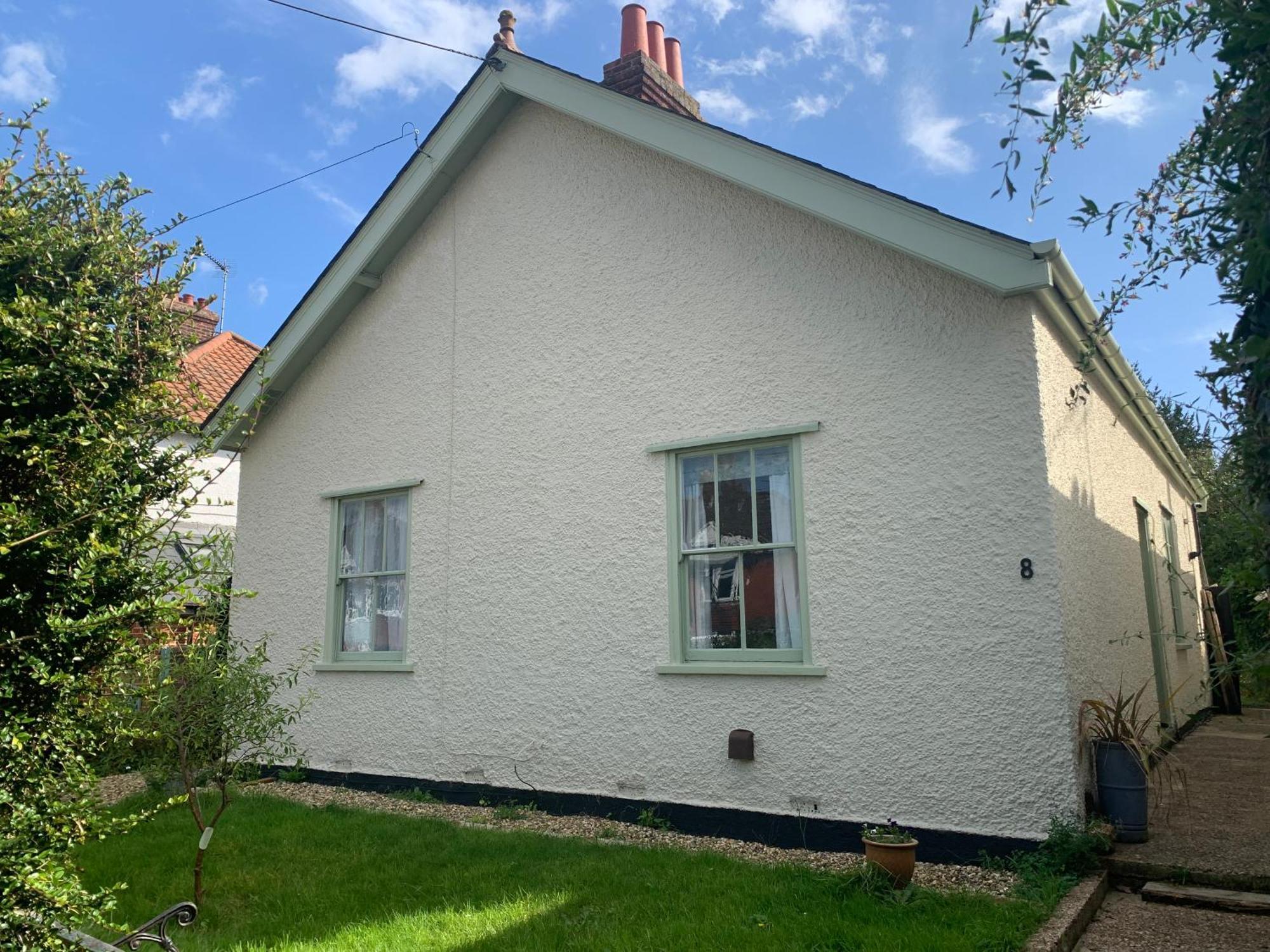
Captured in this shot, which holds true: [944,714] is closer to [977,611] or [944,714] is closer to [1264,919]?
[977,611]

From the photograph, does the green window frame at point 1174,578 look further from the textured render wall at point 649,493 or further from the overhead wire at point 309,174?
the overhead wire at point 309,174

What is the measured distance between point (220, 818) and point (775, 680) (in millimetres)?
4596

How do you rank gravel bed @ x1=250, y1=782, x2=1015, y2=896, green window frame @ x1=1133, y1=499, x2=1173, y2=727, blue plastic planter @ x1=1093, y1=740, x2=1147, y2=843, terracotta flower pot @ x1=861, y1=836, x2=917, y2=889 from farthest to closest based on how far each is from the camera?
1. green window frame @ x1=1133, y1=499, x2=1173, y2=727
2. blue plastic planter @ x1=1093, y1=740, x2=1147, y2=843
3. gravel bed @ x1=250, y1=782, x2=1015, y2=896
4. terracotta flower pot @ x1=861, y1=836, x2=917, y2=889

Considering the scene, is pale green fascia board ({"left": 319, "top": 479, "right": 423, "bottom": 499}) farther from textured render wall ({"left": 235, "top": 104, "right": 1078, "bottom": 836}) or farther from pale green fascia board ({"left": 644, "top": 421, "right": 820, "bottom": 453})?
pale green fascia board ({"left": 644, "top": 421, "right": 820, "bottom": 453})

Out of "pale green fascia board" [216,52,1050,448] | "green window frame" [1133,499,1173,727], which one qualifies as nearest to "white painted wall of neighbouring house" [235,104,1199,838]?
"pale green fascia board" [216,52,1050,448]

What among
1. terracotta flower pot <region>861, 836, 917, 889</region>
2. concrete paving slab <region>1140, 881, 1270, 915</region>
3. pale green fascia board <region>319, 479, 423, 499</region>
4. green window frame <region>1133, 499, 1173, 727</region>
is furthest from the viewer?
green window frame <region>1133, 499, 1173, 727</region>

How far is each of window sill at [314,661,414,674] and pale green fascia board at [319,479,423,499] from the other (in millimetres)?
1649

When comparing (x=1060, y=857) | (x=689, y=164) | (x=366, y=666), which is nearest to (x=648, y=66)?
(x=689, y=164)

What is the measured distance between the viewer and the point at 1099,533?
731 centimetres

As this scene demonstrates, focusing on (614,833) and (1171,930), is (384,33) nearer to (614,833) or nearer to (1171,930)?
(614,833)

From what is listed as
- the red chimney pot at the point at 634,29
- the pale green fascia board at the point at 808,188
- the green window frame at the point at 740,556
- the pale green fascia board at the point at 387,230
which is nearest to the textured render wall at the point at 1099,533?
the pale green fascia board at the point at 808,188

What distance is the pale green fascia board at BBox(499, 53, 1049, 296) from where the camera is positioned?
573 cm

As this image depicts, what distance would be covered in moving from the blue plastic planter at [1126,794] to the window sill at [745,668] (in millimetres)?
1785

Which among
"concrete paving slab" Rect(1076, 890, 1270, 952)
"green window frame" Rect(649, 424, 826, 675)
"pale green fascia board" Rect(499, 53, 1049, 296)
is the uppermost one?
"pale green fascia board" Rect(499, 53, 1049, 296)
